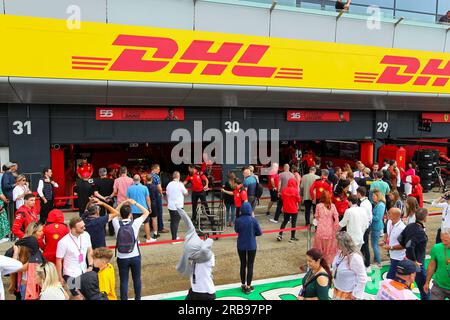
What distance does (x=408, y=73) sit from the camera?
1341cm

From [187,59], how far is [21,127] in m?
4.98

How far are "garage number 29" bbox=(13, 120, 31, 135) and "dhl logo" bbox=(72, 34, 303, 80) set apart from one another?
2377 millimetres

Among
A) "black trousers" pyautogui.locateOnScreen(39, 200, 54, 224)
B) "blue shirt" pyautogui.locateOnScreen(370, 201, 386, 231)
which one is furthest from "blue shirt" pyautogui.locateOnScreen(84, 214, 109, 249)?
"blue shirt" pyautogui.locateOnScreen(370, 201, 386, 231)

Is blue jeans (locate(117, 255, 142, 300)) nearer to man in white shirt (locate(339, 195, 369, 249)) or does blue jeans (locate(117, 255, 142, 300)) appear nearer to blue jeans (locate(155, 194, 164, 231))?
man in white shirt (locate(339, 195, 369, 249))

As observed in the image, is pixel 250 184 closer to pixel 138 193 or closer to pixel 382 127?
pixel 138 193

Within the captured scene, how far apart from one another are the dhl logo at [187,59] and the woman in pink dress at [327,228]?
19.5 feet

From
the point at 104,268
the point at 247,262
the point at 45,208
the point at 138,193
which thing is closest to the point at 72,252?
the point at 104,268

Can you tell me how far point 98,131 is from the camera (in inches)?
456

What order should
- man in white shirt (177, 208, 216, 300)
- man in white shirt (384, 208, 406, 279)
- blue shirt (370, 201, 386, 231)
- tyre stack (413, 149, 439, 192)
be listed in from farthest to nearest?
tyre stack (413, 149, 439, 192) → blue shirt (370, 201, 386, 231) → man in white shirt (384, 208, 406, 279) → man in white shirt (177, 208, 216, 300)

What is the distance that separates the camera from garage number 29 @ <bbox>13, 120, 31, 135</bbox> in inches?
414

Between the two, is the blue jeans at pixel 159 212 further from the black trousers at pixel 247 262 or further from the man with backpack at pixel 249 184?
the black trousers at pixel 247 262

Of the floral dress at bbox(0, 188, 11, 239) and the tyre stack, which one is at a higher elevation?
the tyre stack

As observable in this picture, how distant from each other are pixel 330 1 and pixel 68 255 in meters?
11.0

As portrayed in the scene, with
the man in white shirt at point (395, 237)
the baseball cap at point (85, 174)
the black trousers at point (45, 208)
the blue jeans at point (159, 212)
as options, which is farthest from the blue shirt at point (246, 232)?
the baseball cap at point (85, 174)
